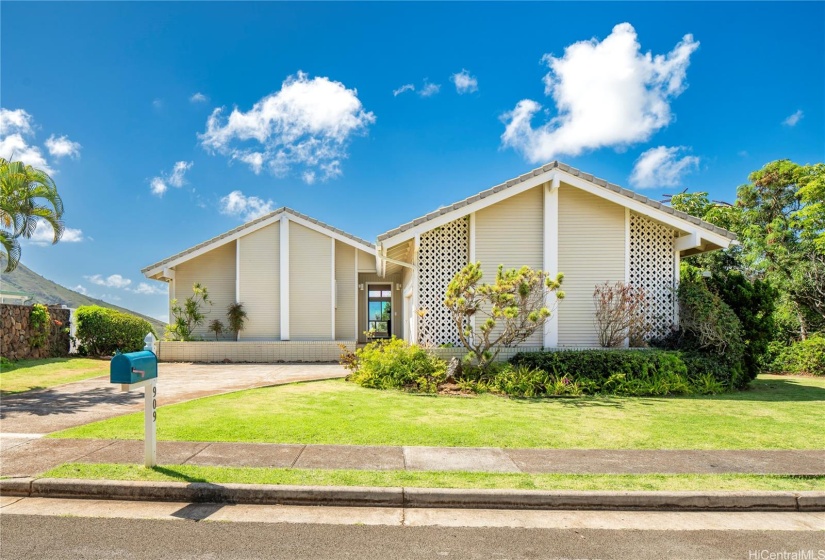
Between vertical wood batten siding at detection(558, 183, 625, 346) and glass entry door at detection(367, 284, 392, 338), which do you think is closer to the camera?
vertical wood batten siding at detection(558, 183, 625, 346)

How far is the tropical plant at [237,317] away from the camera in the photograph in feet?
59.1

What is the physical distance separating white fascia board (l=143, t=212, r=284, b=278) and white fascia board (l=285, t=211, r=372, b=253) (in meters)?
0.62

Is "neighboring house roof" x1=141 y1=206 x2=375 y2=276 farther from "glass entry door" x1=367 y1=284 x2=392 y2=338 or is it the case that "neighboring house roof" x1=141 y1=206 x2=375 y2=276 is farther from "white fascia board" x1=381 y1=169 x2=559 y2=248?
"white fascia board" x1=381 y1=169 x2=559 y2=248

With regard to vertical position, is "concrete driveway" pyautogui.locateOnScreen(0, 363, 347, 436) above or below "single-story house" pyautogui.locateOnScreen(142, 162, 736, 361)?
below

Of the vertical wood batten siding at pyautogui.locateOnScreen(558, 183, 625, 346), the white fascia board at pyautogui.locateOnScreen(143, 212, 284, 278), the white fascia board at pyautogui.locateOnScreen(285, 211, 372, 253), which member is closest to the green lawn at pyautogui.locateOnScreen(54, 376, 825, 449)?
the vertical wood batten siding at pyautogui.locateOnScreen(558, 183, 625, 346)

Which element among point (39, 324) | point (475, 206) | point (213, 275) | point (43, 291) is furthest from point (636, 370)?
point (43, 291)

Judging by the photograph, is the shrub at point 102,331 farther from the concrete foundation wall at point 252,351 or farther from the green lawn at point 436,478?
the green lawn at point 436,478

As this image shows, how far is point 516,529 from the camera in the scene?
396 centimetres

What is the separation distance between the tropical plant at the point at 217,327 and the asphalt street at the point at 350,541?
581 inches

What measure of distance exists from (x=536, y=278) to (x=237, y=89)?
11.5 meters

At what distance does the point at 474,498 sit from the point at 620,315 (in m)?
8.83

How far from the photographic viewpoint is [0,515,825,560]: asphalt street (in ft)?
11.5

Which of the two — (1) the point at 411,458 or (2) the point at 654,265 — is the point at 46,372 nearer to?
(1) the point at 411,458

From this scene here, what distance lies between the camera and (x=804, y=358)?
15289mm
